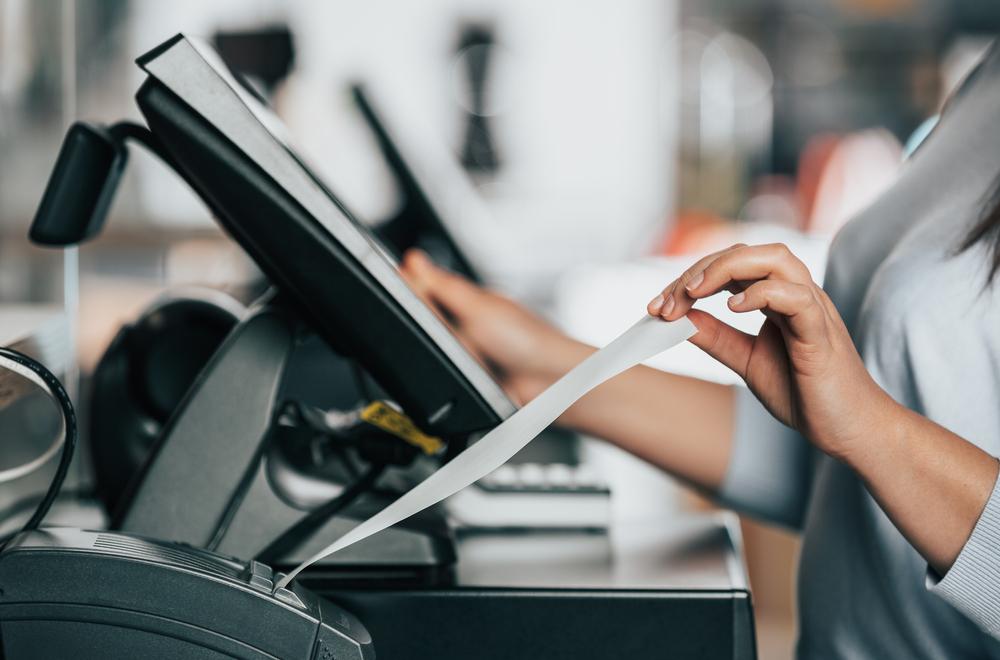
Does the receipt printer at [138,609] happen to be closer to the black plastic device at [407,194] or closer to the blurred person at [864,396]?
the blurred person at [864,396]

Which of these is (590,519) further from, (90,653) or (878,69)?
(878,69)

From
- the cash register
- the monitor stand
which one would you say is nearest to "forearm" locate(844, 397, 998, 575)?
the cash register

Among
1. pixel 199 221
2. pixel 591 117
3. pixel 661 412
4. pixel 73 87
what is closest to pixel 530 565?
pixel 661 412

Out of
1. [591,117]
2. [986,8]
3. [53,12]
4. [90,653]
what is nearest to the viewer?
[90,653]

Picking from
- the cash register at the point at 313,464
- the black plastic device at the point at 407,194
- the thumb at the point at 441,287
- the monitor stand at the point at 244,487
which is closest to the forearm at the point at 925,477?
the cash register at the point at 313,464

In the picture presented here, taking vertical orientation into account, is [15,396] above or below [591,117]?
below

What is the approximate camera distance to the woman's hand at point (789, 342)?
53 centimetres

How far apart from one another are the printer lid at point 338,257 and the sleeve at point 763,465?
34 cm

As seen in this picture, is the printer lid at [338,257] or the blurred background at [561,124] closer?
the printer lid at [338,257]

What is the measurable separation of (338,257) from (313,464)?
0.65 feet

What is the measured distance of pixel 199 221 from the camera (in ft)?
7.07

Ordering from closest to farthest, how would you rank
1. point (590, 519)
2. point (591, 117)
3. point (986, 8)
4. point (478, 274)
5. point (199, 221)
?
point (590, 519) → point (478, 274) → point (199, 221) → point (591, 117) → point (986, 8)

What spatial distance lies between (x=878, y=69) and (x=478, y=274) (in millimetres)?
5728

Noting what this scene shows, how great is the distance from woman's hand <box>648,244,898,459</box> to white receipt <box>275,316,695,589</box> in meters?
0.04
